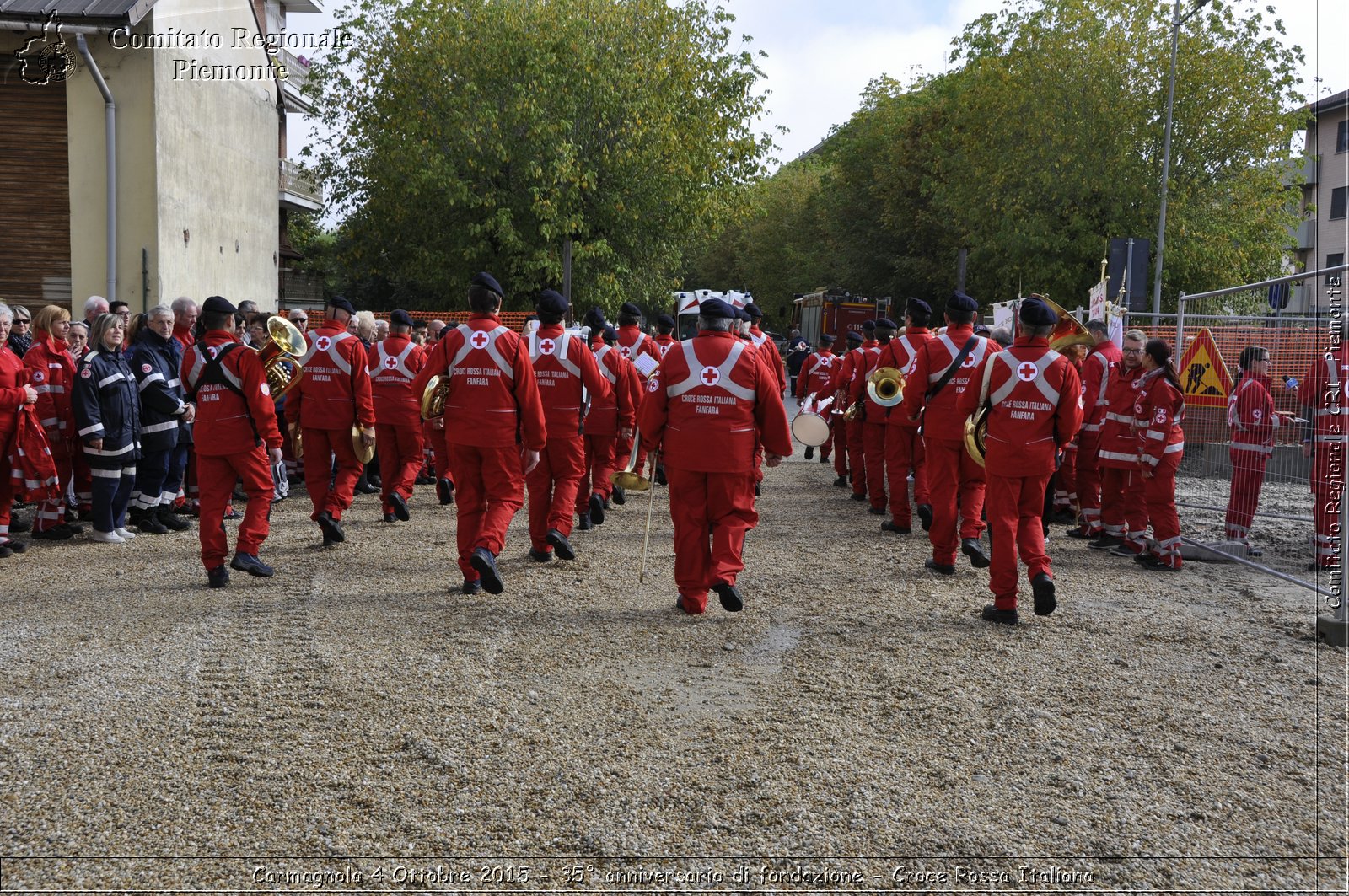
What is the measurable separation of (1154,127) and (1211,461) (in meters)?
23.5

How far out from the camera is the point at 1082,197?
33.5m

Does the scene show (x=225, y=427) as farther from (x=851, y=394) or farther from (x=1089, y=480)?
(x=1089, y=480)

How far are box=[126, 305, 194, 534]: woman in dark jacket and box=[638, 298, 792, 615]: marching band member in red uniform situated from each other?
16.1 feet

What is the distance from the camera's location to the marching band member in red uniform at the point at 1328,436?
29.1ft

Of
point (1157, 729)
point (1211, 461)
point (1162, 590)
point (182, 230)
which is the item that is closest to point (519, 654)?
point (1157, 729)

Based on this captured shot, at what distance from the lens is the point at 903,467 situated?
11070 millimetres

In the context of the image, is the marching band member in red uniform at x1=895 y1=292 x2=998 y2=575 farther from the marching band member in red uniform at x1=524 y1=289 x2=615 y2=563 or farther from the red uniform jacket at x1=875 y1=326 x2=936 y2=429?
the marching band member in red uniform at x1=524 y1=289 x2=615 y2=563

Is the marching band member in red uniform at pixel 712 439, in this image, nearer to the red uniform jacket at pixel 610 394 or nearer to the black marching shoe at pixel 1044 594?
the black marching shoe at pixel 1044 594

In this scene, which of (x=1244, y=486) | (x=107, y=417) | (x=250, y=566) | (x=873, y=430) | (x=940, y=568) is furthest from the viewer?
(x=873, y=430)

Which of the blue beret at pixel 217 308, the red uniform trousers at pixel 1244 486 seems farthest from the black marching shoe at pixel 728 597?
the red uniform trousers at pixel 1244 486

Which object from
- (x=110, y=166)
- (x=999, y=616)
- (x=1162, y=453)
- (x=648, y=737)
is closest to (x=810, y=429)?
(x=999, y=616)

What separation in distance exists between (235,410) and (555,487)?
2605mm

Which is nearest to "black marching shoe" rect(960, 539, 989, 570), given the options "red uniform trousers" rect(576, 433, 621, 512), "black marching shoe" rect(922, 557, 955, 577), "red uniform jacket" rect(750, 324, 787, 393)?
"black marching shoe" rect(922, 557, 955, 577)

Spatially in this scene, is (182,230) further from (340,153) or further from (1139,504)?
(1139,504)
